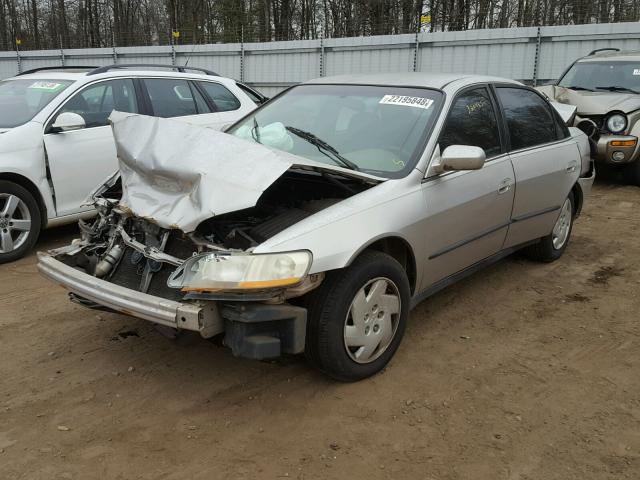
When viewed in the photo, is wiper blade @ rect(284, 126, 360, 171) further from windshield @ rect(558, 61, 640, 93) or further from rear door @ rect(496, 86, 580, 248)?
windshield @ rect(558, 61, 640, 93)

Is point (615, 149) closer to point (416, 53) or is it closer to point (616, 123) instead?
point (616, 123)

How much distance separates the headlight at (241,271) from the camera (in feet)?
8.65

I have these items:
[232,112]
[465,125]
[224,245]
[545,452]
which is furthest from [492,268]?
[232,112]

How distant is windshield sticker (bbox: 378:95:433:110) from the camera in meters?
3.82

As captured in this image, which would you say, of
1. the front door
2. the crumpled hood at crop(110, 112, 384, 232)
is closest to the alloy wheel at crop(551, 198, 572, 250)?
the crumpled hood at crop(110, 112, 384, 232)

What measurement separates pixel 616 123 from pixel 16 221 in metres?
7.81

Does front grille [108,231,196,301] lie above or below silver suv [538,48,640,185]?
below

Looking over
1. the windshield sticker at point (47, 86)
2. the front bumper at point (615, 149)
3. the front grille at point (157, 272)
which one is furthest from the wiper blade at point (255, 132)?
the front bumper at point (615, 149)

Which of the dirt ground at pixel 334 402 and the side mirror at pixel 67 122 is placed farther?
the side mirror at pixel 67 122

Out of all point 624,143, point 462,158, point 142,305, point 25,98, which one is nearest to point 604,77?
point 624,143

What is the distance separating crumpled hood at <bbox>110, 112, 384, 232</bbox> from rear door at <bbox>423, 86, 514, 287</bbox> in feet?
1.75

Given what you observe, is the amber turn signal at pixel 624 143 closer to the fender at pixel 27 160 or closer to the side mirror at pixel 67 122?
the side mirror at pixel 67 122

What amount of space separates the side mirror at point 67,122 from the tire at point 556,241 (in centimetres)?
421

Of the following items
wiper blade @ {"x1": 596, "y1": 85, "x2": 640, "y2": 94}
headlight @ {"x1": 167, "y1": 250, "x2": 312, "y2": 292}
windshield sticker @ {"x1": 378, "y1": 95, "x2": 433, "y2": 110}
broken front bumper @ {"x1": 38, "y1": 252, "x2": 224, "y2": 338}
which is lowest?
broken front bumper @ {"x1": 38, "y1": 252, "x2": 224, "y2": 338}
